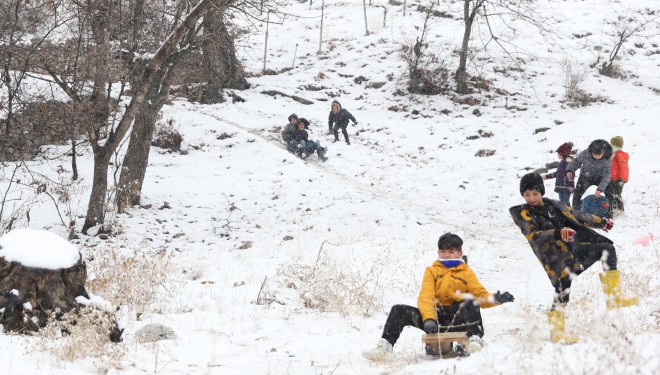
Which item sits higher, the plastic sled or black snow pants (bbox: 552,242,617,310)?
the plastic sled

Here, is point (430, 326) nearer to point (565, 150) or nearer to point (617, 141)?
point (565, 150)

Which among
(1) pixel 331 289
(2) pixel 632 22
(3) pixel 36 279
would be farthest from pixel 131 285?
(2) pixel 632 22

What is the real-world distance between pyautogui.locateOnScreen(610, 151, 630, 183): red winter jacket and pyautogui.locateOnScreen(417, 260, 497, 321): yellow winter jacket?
660 centimetres

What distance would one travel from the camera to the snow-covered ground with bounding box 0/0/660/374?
3551 mm

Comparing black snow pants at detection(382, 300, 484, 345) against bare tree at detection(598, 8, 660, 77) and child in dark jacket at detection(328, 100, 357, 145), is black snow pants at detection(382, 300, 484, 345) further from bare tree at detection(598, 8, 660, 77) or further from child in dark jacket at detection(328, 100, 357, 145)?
bare tree at detection(598, 8, 660, 77)

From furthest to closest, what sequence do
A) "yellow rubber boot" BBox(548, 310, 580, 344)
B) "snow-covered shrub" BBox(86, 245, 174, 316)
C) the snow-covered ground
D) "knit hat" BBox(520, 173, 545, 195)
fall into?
"snow-covered shrub" BBox(86, 245, 174, 316) → "knit hat" BBox(520, 173, 545, 195) → the snow-covered ground → "yellow rubber boot" BBox(548, 310, 580, 344)

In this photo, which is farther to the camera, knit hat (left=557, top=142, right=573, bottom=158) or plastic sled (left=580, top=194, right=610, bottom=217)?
knit hat (left=557, top=142, right=573, bottom=158)

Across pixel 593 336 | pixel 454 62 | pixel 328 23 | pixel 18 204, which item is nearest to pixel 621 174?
pixel 593 336

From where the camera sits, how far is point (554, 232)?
13.8 feet

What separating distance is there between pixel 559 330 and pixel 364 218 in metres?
7.28

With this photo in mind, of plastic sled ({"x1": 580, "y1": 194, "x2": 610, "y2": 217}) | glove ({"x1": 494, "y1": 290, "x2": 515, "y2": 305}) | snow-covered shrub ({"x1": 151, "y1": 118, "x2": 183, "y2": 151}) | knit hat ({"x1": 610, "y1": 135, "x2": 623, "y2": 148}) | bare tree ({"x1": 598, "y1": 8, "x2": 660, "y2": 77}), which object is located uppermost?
bare tree ({"x1": 598, "y1": 8, "x2": 660, "y2": 77})

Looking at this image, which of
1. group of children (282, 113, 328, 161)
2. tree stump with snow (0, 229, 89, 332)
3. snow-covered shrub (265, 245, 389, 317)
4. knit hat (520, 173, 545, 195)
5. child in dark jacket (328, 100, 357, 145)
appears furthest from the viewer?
child in dark jacket (328, 100, 357, 145)

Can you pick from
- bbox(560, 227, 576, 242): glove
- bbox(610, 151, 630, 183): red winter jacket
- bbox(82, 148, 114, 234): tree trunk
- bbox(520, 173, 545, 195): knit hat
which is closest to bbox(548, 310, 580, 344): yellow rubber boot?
bbox(560, 227, 576, 242): glove

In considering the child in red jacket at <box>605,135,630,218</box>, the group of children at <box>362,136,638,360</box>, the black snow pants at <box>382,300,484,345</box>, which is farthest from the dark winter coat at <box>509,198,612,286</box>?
the child in red jacket at <box>605,135,630,218</box>
